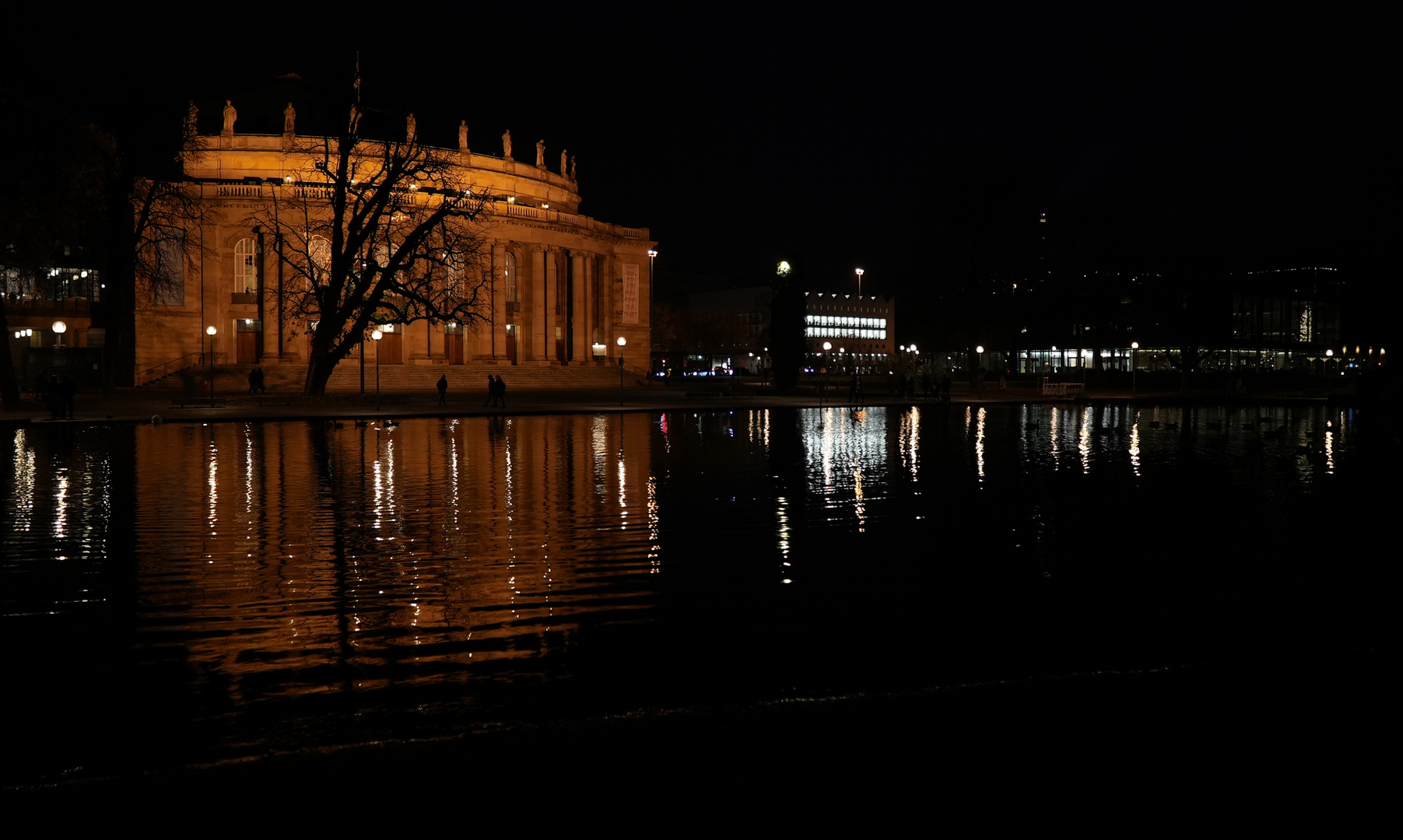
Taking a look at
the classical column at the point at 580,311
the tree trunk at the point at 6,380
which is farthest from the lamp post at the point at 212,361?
the classical column at the point at 580,311

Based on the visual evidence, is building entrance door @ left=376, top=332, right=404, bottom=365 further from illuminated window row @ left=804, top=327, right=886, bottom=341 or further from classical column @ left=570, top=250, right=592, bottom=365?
illuminated window row @ left=804, top=327, right=886, bottom=341

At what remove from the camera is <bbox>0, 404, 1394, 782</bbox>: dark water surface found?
6.41m

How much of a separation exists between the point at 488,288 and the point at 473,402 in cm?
2494

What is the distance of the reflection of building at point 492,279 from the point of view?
67.9 meters

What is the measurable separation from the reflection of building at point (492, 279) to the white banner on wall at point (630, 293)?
9cm

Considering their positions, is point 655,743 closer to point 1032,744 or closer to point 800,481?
point 1032,744

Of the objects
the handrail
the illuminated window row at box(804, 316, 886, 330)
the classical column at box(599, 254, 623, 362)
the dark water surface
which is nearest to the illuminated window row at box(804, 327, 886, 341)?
the illuminated window row at box(804, 316, 886, 330)

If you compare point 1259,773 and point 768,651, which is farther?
point 768,651

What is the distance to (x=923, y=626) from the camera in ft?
26.5

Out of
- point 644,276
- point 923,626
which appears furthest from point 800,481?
point 644,276

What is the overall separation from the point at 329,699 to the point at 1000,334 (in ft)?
243

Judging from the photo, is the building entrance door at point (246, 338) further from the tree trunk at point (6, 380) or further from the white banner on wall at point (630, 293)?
the tree trunk at point (6, 380)

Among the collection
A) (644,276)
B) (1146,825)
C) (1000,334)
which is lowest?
(1146,825)

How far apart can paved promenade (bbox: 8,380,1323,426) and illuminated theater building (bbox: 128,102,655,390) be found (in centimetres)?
958
